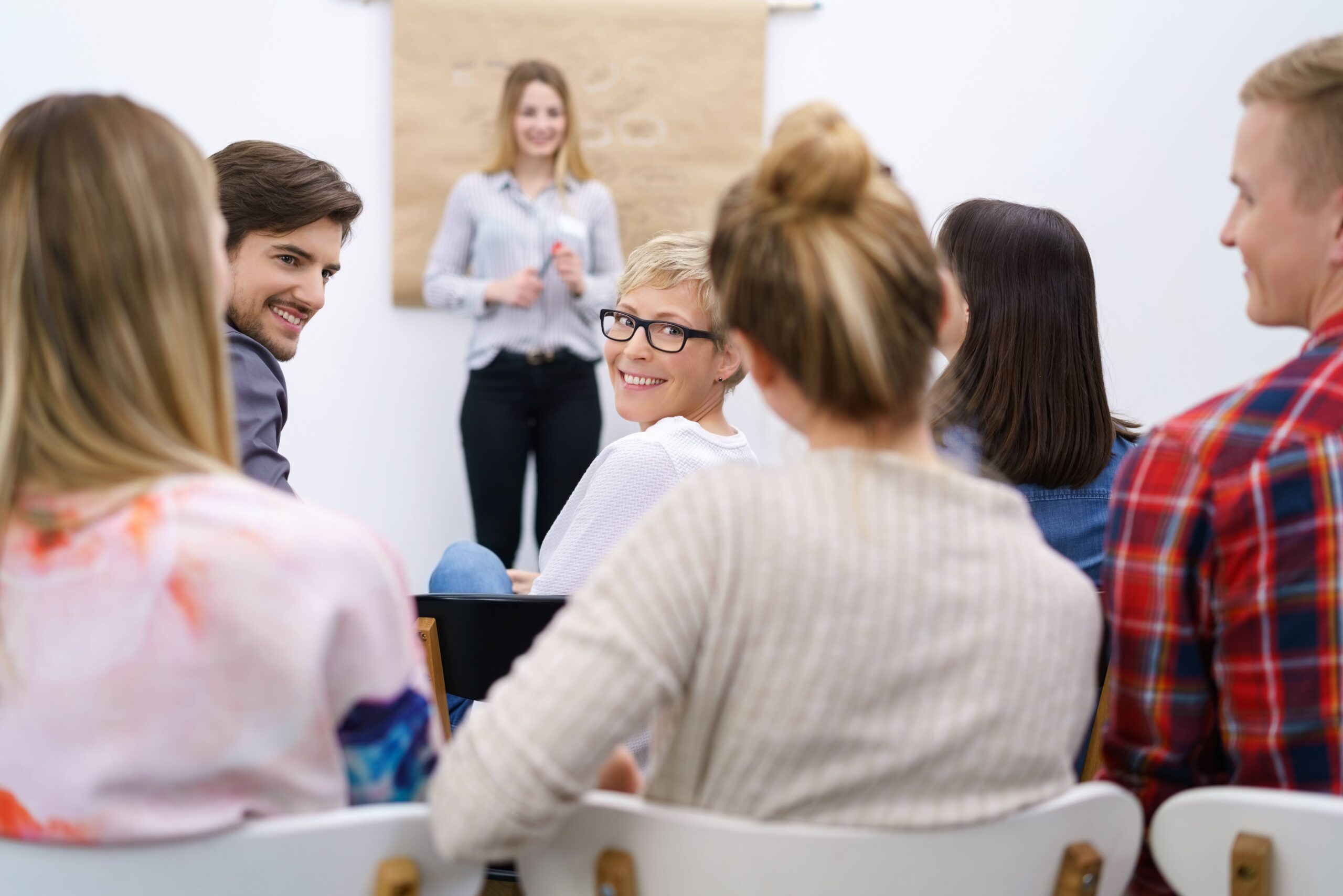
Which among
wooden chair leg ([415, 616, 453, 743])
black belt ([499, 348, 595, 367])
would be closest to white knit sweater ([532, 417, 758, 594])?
wooden chair leg ([415, 616, 453, 743])

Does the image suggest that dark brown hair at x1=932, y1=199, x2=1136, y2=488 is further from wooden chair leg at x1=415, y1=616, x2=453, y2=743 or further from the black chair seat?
wooden chair leg at x1=415, y1=616, x2=453, y2=743

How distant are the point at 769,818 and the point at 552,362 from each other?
2834mm

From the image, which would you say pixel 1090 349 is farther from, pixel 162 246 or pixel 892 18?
pixel 892 18

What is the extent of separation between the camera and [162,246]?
851 mm

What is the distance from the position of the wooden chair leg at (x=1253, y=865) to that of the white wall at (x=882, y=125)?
3.07 m

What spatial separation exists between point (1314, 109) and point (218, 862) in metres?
1.09

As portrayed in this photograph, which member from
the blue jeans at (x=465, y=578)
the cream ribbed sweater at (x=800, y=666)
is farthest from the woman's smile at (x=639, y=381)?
the cream ribbed sweater at (x=800, y=666)

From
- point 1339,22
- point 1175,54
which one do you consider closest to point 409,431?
point 1175,54

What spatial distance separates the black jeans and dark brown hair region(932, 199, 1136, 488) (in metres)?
2.03

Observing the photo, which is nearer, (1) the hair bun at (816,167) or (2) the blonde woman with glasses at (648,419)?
(1) the hair bun at (816,167)

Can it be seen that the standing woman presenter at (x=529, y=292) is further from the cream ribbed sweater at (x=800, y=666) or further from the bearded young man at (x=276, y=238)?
the cream ribbed sweater at (x=800, y=666)

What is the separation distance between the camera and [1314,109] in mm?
1001

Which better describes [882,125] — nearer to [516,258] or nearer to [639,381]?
[516,258]

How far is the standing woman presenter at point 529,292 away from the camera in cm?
351
